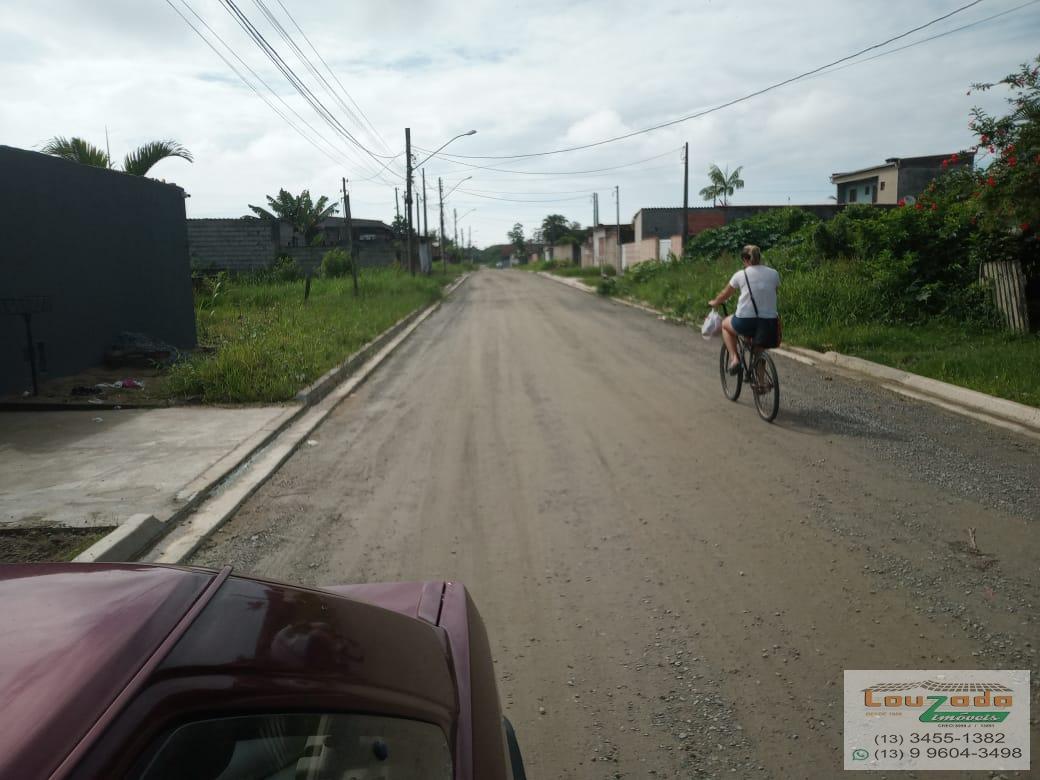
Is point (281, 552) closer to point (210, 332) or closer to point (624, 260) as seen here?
point (210, 332)

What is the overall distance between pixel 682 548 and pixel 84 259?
1025 cm

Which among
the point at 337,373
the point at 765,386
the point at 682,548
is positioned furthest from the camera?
the point at 337,373

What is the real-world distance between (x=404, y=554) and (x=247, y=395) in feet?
18.7

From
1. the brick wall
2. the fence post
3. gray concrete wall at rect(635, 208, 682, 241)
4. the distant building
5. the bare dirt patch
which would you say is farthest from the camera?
gray concrete wall at rect(635, 208, 682, 241)

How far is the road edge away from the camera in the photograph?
16.6 ft

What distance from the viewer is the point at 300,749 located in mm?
1536

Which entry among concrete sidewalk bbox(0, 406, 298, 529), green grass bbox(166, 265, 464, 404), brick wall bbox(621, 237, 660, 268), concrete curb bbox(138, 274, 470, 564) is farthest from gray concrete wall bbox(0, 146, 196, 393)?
brick wall bbox(621, 237, 660, 268)

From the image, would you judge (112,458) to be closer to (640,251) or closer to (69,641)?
(69,641)

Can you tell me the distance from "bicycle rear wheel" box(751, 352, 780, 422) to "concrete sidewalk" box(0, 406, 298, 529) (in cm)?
502

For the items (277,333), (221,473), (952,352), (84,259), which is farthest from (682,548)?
(277,333)

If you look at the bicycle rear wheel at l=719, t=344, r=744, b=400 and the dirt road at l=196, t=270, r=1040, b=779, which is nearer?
the dirt road at l=196, t=270, r=1040, b=779

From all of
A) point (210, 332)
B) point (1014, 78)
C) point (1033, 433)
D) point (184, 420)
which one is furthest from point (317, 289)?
point (1033, 433)

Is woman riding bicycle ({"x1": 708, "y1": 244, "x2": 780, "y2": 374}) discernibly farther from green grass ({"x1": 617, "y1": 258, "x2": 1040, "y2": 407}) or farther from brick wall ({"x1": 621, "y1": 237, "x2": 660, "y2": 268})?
brick wall ({"x1": 621, "y1": 237, "x2": 660, "y2": 268})

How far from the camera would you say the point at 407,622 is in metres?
2.12
